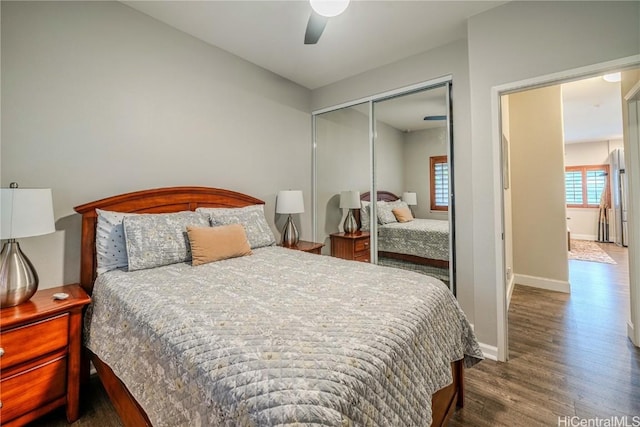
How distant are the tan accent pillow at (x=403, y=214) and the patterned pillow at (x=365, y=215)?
1.03ft

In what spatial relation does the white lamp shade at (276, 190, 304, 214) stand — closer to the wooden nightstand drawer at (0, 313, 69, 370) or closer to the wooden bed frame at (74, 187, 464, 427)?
the wooden bed frame at (74, 187, 464, 427)

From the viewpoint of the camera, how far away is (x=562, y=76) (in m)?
1.97

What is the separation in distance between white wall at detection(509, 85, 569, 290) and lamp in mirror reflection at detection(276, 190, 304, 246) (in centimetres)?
325

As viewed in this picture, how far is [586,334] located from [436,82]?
277cm

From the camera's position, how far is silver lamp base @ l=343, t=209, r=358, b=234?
3.63m

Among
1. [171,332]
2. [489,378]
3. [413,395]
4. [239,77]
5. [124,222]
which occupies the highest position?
[239,77]

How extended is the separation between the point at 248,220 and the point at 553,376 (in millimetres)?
2714

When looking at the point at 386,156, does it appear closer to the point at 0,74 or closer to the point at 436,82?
the point at 436,82

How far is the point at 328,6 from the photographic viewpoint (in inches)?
64.3

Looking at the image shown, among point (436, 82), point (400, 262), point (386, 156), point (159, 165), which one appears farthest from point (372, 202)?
point (159, 165)

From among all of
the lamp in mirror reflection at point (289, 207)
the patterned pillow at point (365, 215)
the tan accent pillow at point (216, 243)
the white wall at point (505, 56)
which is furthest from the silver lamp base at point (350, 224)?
the tan accent pillow at point (216, 243)

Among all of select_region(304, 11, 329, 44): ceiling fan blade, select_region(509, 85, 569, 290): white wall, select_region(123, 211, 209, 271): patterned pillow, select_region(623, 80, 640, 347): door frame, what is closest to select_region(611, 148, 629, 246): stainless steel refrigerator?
select_region(509, 85, 569, 290): white wall

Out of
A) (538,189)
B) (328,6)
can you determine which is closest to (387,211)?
(328,6)

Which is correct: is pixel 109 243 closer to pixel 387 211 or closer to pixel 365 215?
pixel 365 215
